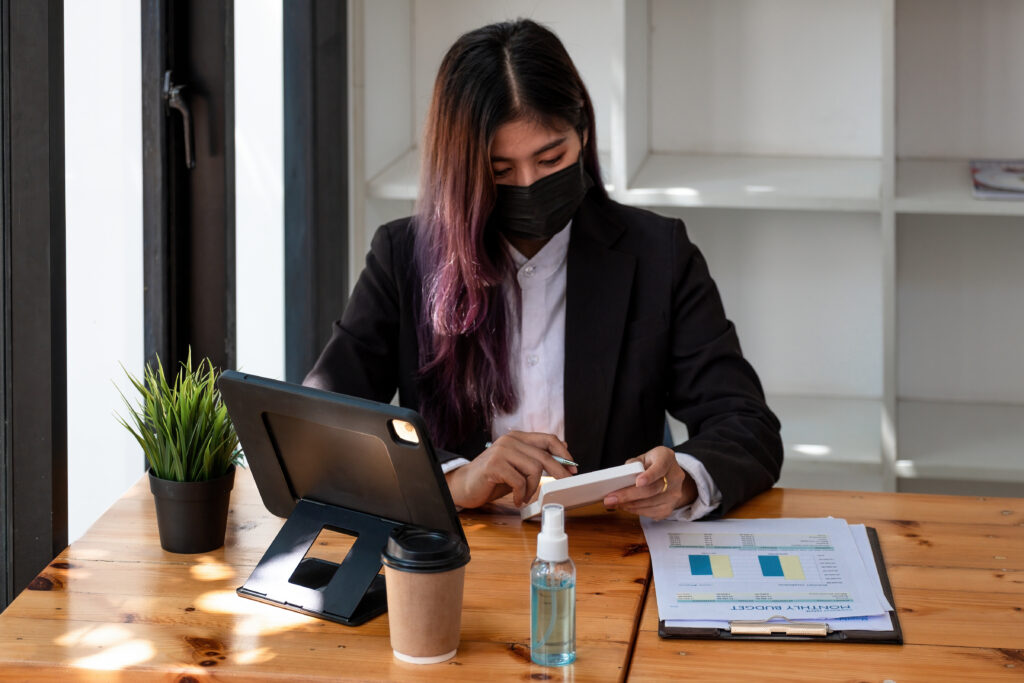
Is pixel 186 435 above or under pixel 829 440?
above

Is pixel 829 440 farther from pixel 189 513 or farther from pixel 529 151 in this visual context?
pixel 189 513

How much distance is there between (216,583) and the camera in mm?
1421

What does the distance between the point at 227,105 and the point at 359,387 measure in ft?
2.41

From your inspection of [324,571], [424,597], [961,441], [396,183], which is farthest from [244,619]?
[961,441]

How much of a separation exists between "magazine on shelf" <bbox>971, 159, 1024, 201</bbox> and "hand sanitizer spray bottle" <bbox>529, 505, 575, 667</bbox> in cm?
186

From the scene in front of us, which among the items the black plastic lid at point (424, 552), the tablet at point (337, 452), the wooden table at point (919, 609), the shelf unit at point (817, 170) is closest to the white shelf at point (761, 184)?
the shelf unit at point (817, 170)

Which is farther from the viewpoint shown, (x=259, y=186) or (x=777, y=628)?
(x=259, y=186)

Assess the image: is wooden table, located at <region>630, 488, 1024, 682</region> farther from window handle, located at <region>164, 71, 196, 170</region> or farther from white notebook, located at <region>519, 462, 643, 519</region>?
window handle, located at <region>164, 71, 196, 170</region>

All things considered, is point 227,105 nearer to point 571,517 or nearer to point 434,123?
point 434,123

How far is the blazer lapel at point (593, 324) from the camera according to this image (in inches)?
77.1

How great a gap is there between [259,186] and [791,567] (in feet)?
5.55

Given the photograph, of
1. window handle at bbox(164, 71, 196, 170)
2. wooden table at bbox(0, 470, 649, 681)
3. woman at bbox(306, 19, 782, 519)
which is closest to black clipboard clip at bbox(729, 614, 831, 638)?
wooden table at bbox(0, 470, 649, 681)

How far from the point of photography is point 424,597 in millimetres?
1205

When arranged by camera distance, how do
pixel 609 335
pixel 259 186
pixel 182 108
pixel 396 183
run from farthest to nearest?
pixel 396 183 → pixel 259 186 → pixel 182 108 → pixel 609 335
